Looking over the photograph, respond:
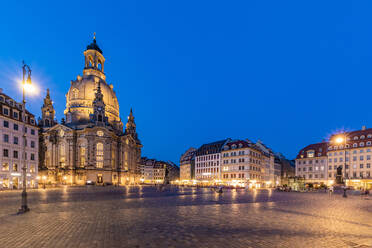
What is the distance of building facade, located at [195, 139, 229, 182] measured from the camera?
309 feet

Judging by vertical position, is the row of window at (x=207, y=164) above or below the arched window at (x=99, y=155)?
below

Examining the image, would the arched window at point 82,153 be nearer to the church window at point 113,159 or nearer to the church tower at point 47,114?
the church window at point 113,159

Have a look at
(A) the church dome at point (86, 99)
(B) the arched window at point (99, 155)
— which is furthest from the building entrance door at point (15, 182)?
(A) the church dome at point (86, 99)

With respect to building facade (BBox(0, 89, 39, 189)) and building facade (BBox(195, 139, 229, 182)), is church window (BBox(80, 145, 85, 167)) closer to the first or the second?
building facade (BBox(0, 89, 39, 189))

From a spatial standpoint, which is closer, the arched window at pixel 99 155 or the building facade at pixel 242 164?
the building facade at pixel 242 164

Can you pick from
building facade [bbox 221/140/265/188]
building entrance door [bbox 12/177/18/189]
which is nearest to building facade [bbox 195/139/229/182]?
building facade [bbox 221/140/265/188]

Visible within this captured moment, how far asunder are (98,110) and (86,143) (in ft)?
46.7

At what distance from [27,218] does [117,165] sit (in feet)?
280

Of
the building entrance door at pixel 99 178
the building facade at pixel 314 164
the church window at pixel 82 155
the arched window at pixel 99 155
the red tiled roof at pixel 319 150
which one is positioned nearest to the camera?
the building entrance door at pixel 99 178

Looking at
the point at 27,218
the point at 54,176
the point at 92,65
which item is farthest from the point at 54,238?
the point at 92,65

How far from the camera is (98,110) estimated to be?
92250 millimetres

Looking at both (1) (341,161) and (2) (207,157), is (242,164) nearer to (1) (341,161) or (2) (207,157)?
(2) (207,157)

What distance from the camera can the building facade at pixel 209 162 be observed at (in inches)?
3703

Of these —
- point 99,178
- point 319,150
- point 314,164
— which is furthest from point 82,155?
point 319,150
